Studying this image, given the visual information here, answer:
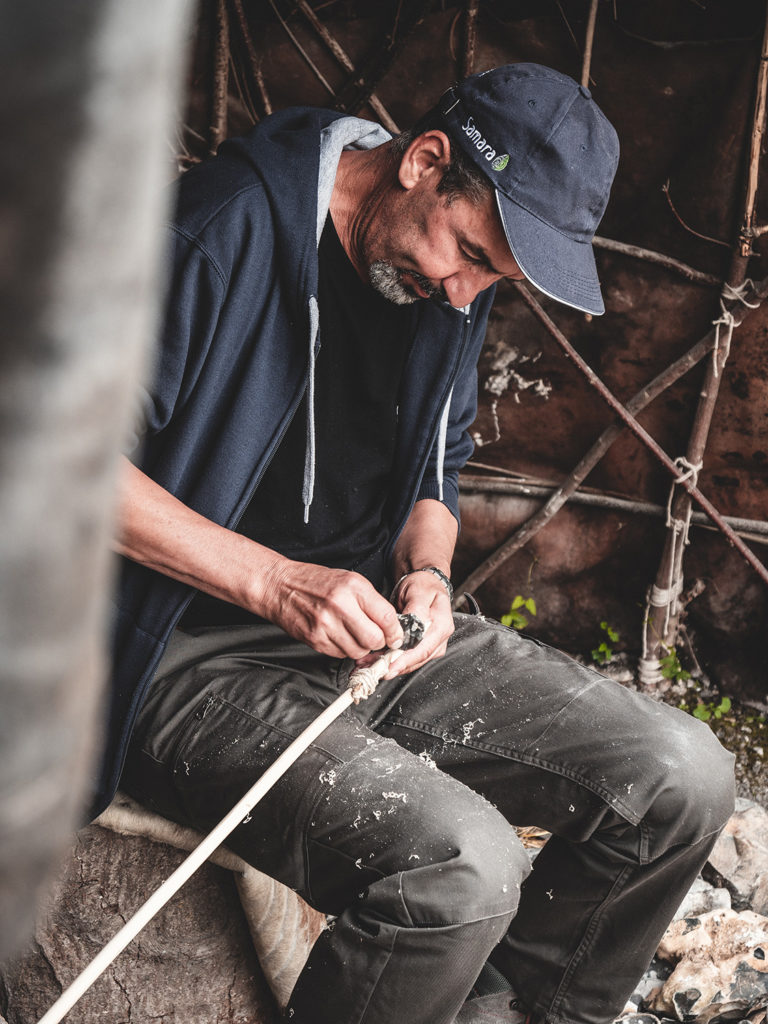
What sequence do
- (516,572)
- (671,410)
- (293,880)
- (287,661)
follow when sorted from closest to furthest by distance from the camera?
(293,880)
(287,661)
(671,410)
(516,572)

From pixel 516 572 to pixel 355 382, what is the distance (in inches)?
60.9

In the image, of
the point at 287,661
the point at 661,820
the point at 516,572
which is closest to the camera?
the point at 661,820

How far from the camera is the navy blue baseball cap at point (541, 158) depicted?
1.49 meters

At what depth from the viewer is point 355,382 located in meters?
1.73

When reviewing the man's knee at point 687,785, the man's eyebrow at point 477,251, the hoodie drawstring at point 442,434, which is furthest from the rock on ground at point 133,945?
the man's eyebrow at point 477,251

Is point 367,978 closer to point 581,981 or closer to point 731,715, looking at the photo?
point 581,981

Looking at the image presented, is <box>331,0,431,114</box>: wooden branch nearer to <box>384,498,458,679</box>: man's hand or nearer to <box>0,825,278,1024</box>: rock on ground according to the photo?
<box>384,498,458,679</box>: man's hand

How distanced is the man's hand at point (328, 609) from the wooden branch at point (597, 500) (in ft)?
5.36

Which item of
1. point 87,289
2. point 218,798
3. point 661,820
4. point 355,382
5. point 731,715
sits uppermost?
point 87,289

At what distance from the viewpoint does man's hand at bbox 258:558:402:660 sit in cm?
140

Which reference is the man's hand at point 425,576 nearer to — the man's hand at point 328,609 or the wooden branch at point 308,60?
the man's hand at point 328,609

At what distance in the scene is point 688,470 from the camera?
8.93ft

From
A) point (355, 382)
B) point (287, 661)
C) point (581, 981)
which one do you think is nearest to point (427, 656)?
point (287, 661)

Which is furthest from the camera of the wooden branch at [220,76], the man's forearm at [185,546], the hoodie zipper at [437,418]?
the wooden branch at [220,76]
